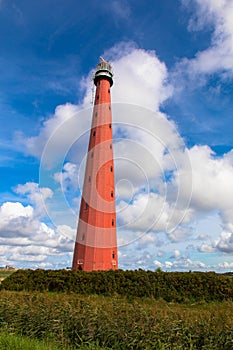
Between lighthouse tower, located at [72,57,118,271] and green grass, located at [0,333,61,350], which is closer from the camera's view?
green grass, located at [0,333,61,350]

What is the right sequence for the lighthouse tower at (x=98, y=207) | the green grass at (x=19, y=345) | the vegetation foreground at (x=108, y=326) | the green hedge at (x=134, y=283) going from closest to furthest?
the green grass at (x=19, y=345), the vegetation foreground at (x=108, y=326), the green hedge at (x=134, y=283), the lighthouse tower at (x=98, y=207)

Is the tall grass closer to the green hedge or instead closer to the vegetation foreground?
the vegetation foreground

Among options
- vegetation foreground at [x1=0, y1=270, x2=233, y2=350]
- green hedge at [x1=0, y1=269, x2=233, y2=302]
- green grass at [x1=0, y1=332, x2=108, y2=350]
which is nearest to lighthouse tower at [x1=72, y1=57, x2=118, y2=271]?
green hedge at [x1=0, y1=269, x2=233, y2=302]

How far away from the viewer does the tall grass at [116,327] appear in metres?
6.33

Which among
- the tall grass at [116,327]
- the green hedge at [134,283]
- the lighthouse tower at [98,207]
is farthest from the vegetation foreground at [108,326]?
the lighthouse tower at [98,207]

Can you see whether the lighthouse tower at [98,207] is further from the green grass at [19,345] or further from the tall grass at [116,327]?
the green grass at [19,345]

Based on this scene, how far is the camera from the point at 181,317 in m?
7.23

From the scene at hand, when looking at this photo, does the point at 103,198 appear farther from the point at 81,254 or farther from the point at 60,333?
the point at 60,333

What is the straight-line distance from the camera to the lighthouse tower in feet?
75.6

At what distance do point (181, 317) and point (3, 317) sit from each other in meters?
5.00

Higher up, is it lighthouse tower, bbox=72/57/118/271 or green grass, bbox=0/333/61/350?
lighthouse tower, bbox=72/57/118/271

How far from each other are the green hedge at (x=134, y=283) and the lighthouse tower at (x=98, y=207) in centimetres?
484

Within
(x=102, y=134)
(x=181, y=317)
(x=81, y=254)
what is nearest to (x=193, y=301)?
(x=181, y=317)

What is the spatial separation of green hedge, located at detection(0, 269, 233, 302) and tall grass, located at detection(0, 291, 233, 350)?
26.2ft
